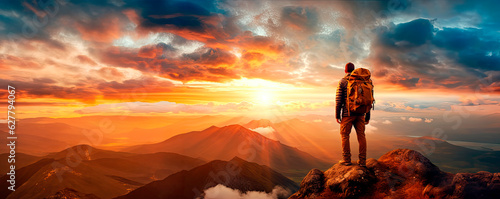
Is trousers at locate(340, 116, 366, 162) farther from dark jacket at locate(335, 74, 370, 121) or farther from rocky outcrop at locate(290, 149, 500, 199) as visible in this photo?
rocky outcrop at locate(290, 149, 500, 199)

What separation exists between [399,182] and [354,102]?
526 centimetres

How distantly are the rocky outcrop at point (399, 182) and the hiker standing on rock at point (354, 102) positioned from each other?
1235 mm

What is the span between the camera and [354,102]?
472 inches

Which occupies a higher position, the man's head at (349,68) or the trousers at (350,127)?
the man's head at (349,68)

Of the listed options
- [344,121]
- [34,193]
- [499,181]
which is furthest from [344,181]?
[34,193]

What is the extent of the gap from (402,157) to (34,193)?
923 ft

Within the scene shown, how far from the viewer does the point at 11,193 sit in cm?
19450

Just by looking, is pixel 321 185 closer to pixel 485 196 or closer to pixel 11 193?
pixel 485 196

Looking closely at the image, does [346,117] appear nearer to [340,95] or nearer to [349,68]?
[340,95]

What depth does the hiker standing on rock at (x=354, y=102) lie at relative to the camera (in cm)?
1184

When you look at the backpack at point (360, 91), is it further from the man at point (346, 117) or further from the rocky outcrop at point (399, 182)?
the rocky outcrop at point (399, 182)

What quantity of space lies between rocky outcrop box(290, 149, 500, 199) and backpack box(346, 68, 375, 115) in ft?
12.4

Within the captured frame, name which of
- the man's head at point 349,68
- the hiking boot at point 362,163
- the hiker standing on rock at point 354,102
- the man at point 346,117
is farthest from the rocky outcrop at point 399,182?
the man's head at point 349,68

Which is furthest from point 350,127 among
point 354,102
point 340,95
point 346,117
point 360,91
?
point 360,91
